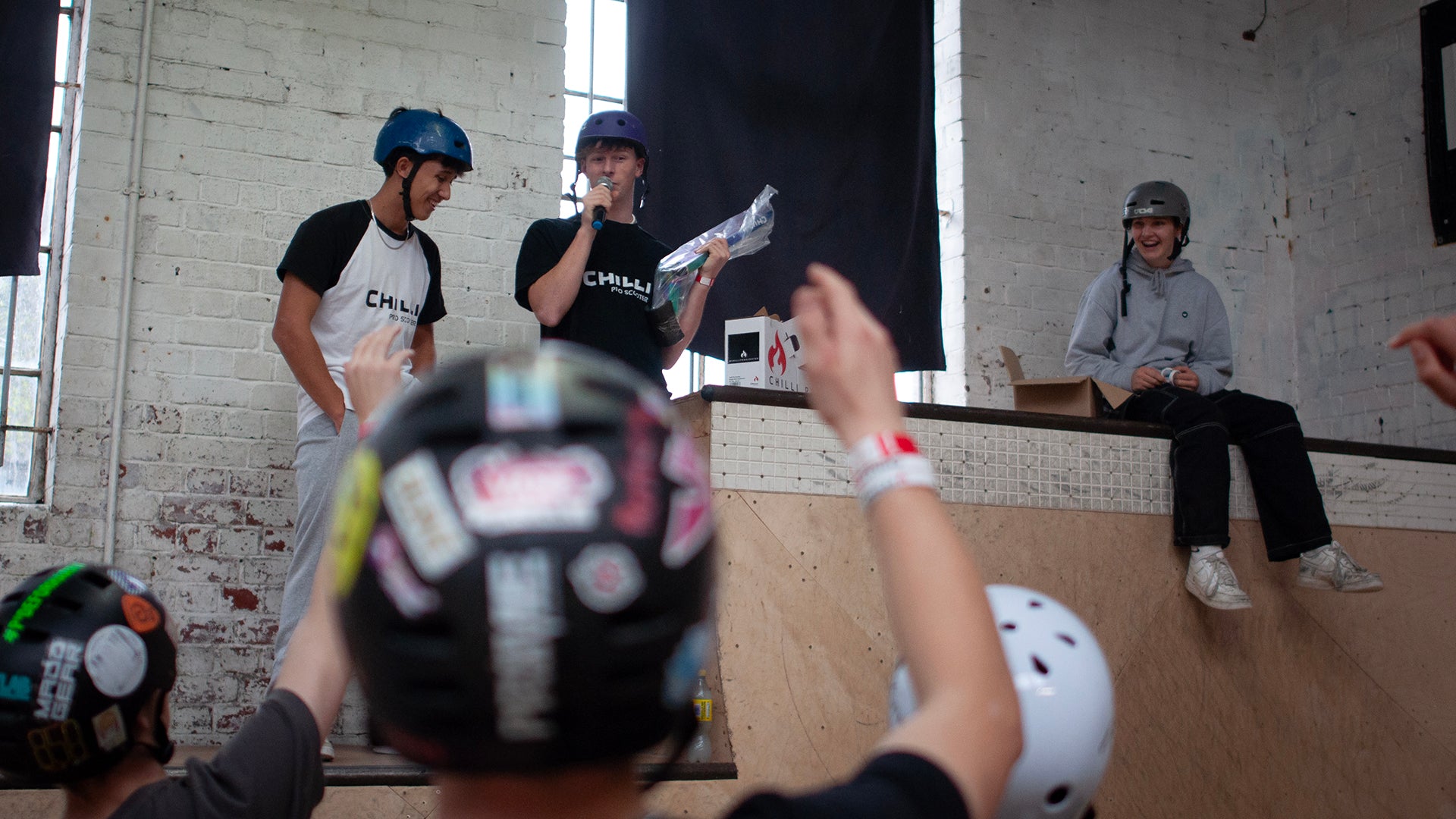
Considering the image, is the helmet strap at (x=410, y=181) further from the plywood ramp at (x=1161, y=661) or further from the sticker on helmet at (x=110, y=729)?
the sticker on helmet at (x=110, y=729)

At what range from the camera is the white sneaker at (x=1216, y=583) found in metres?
3.84

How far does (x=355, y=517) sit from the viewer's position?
0.60m

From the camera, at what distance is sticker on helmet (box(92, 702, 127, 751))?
1249 mm

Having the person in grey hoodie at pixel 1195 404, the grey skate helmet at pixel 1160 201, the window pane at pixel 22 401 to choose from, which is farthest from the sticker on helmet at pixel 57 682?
the grey skate helmet at pixel 1160 201

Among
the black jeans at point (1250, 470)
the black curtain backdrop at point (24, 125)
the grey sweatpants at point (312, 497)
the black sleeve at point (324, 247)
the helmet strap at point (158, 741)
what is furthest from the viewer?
the black jeans at point (1250, 470)

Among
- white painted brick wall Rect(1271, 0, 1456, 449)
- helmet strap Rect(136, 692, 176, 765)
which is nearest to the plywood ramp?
white painted brick wall Rect(1271, 0, 1456, 449)

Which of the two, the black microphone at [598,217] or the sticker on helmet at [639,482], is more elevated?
the black microphone at [598,217]

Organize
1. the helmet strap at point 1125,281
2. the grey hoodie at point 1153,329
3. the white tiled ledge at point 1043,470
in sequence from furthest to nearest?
the helmet strap at point 1125,281 → the grey hoodie at point 1153,329 → the white tiled ledge at point 1043,470

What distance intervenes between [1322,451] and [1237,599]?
1.00 m

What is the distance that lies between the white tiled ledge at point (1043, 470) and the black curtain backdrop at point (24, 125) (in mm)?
2352

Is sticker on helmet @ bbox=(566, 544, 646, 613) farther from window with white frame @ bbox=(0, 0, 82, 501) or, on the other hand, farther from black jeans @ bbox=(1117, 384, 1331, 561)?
window with white frame @ bbox=(0, 0, 82, 501)

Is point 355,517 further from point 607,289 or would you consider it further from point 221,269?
point 221,269

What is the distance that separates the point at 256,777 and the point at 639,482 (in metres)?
0.79

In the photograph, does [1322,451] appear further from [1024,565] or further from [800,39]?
[800,39]
